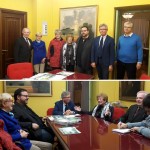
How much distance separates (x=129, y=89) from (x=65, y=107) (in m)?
0.69

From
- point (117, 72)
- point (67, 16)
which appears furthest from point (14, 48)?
point (117, 72)

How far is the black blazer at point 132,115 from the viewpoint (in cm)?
246

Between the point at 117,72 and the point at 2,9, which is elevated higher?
the point at 2,9

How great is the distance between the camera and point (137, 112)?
252cm

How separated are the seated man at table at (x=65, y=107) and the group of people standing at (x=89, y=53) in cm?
87

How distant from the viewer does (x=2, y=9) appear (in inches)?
135

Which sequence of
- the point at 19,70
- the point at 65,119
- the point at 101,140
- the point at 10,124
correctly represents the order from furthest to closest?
1. the point at 19,70
2. the point at 65,119
3. the point at 10,124
4. the point at 101,140

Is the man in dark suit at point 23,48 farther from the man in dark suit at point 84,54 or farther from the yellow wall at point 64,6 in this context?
the man in dark suit at point 84,54

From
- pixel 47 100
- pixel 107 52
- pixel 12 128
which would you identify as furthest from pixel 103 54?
pixel 12 128

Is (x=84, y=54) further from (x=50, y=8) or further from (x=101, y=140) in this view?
(x=101, y=140)

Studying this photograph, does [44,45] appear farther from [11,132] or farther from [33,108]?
[11,132]

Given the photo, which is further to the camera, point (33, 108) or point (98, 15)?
point (98, 15)

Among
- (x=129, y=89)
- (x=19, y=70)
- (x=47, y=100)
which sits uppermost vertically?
(x=19, y=70)

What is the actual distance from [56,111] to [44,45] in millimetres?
1118
